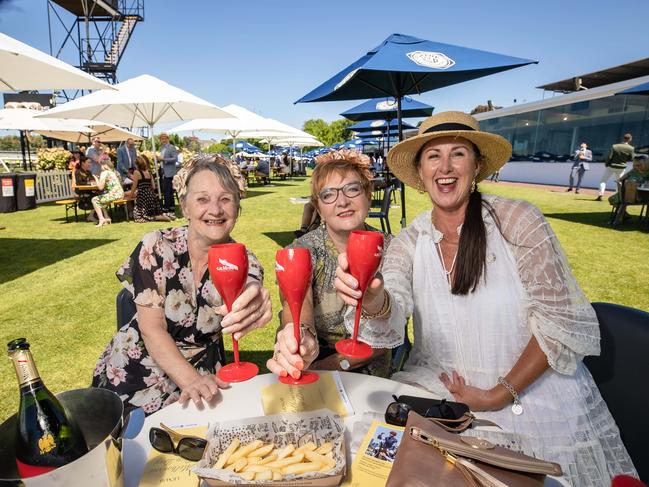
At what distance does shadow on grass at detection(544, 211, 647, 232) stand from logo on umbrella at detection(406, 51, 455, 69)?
280 inches

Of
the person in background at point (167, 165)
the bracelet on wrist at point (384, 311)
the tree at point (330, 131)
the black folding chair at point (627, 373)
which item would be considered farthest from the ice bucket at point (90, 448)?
the tree at point (330, 131)

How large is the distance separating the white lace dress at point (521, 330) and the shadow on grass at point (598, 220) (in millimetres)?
9812

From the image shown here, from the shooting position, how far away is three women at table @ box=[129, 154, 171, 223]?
10484mm

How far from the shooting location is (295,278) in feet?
4.46

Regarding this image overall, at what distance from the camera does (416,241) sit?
2.09 metres

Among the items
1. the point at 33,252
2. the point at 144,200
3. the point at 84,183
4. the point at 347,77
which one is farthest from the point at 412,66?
the point at 84,183

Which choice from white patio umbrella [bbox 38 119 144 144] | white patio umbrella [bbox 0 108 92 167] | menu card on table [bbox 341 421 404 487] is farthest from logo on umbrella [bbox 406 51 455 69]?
white patio umbrella [bbox 38 119 144 144]

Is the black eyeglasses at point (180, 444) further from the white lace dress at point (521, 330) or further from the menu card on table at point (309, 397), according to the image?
the white lace dress at point (521, 330)

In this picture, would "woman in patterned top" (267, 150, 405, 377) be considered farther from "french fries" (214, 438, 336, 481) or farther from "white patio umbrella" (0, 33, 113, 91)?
"white patio umbrella" (0, 33, 113, 91)

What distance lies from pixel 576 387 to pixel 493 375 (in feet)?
1.13

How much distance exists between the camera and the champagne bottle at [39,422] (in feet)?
2.99

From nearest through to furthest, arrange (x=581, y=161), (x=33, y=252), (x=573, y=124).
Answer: (x=33, y=252) < (x=581, y=161) < (x=573, y=124)

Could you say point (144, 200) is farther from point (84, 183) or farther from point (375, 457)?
point (375, 457)

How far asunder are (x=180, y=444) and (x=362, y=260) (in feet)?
2.64
